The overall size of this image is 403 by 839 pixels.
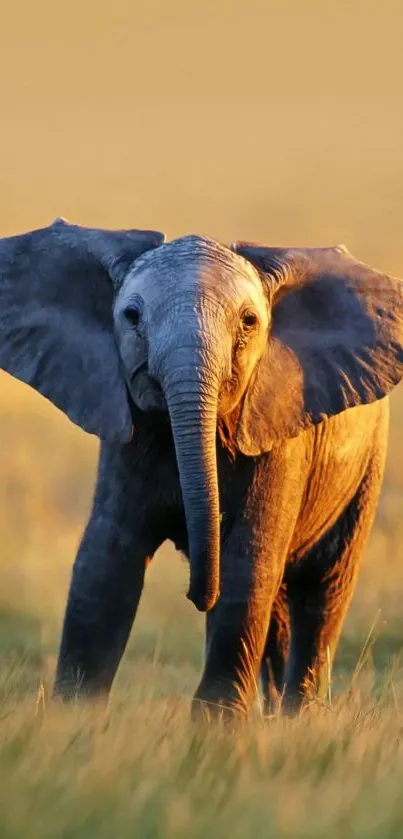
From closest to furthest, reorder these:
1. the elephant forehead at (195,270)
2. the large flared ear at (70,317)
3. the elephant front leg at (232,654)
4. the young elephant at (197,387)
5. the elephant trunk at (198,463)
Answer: the elephant trunk at (198,463)
the young elephant at (197,387)
the elephant forehead at (195,270)
the large flared ear at (70,317)
the elephant front leg at (232,654)

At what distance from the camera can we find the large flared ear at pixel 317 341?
30.4ft

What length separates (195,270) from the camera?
8.67m

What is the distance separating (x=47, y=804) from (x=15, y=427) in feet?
48.2

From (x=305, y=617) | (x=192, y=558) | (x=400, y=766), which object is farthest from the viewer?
(x=305, y=617)

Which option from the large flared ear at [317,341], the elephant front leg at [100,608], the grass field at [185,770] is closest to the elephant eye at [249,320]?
the large flared ear at [317,341]

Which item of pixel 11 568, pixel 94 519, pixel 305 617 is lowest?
pixel 11 568

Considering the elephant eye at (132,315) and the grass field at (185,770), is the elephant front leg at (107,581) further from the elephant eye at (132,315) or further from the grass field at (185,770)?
the elephant eye at (132,315)

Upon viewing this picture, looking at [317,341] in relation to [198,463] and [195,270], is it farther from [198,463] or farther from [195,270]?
[198,463]

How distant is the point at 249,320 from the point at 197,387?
62 centimetres

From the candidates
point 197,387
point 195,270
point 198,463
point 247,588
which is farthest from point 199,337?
point 247,588

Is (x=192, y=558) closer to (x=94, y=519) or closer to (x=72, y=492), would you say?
(x=94, y=519)

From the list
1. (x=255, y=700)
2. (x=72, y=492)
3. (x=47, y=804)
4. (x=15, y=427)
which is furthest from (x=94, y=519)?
(x=15, y=427)

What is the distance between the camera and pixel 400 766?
25.2 feet

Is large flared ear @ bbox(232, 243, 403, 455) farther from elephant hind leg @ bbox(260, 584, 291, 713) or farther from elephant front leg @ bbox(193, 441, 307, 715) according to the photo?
elephant hind leg @ bbox(260, 584, 291, 713)
